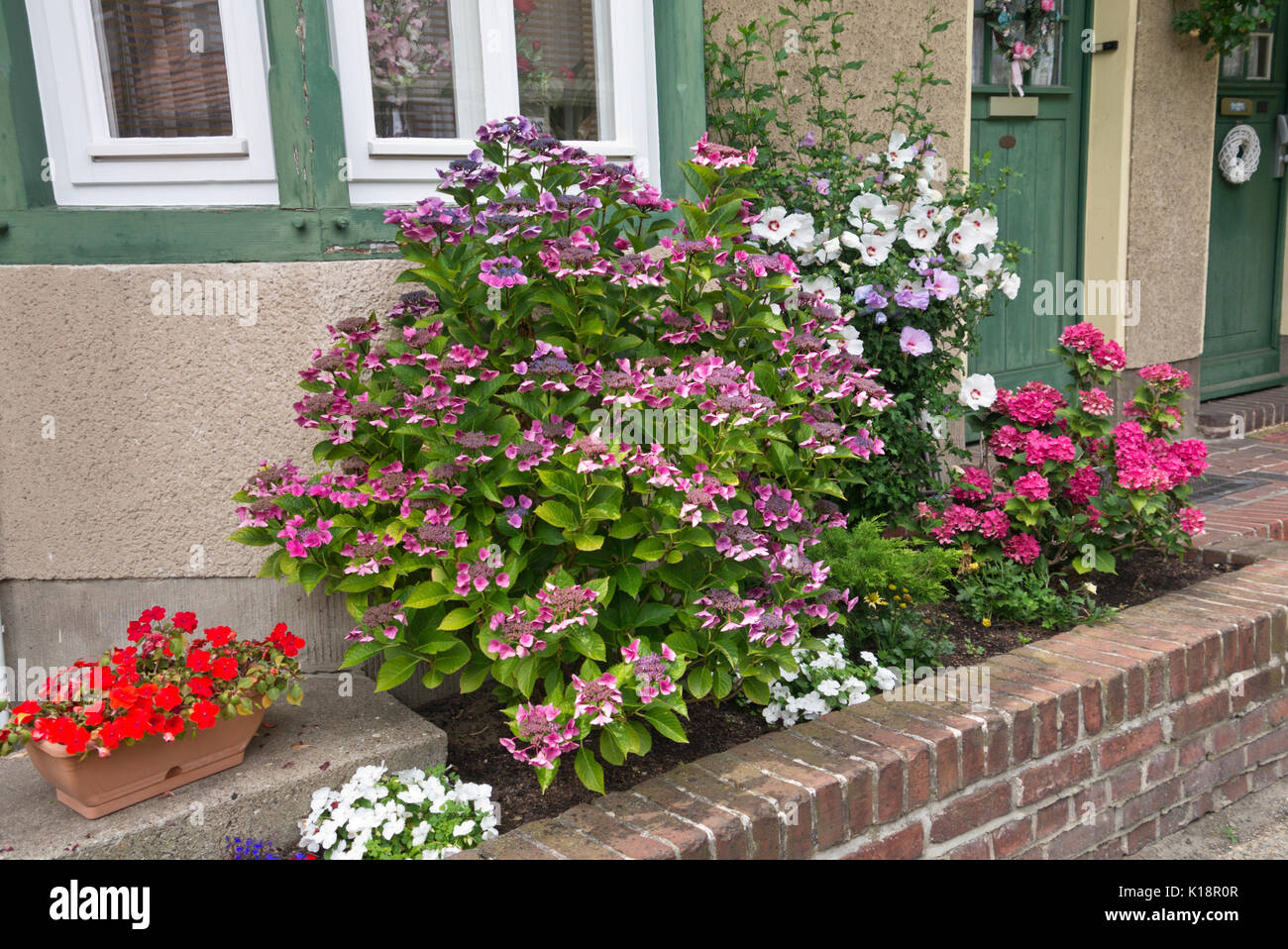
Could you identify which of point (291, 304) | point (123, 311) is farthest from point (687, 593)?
Result: point (123, 311)

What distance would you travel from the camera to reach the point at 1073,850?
2.77m

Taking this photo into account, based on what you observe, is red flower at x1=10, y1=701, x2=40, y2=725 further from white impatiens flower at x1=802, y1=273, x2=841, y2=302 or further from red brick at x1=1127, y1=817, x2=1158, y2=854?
red brick at x1=1127, y1=817, x2=1158, y2=854

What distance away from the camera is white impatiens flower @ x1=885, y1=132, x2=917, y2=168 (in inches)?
141

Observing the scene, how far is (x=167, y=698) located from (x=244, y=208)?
4.21 ft

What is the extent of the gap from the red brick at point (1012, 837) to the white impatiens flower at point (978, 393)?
138 centimetres

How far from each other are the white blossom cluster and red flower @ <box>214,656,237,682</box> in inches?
50.4

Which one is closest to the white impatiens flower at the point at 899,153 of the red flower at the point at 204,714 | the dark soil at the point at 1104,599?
the dark soil at the point at 1104,599

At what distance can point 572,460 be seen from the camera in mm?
2205

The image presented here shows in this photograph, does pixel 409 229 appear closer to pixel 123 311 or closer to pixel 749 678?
pixel 123 311

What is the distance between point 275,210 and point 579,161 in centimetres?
85

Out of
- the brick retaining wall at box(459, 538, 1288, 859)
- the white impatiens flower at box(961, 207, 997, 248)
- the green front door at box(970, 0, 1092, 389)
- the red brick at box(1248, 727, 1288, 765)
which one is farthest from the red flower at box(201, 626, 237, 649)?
the green front door at box(970, 0, 1092, 389)

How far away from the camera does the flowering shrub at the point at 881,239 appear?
341 centimetres

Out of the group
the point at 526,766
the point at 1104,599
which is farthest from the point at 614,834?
the point at 1104,599

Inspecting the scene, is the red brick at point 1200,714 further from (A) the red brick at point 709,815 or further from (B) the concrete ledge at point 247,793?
(B) the concrete ledge at point 247,793
